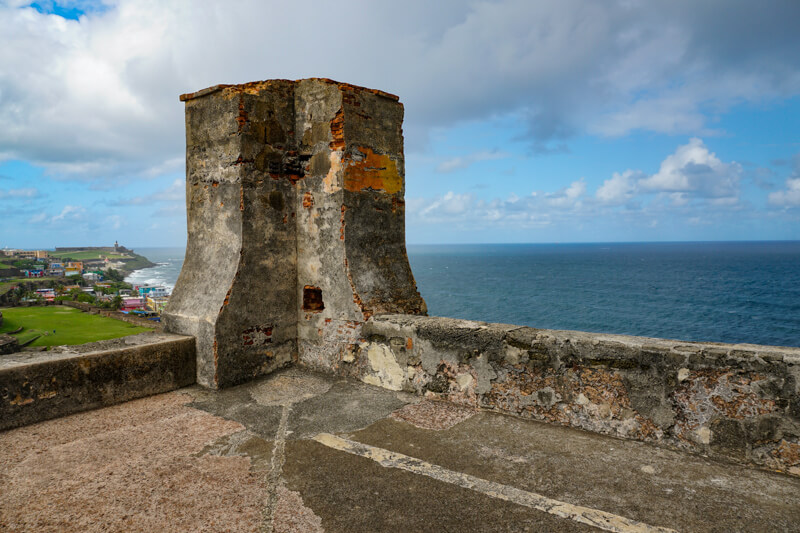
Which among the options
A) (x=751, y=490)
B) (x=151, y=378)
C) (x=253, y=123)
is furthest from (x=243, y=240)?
(x=751, y=490)

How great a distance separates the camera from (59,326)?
1050 inches

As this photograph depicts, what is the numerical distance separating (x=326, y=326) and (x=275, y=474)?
6.78 ft

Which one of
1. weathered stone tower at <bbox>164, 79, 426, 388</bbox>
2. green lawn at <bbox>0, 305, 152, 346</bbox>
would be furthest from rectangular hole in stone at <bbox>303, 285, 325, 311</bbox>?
green lawn at <bbox>0, 305, 152, 346</bbox>

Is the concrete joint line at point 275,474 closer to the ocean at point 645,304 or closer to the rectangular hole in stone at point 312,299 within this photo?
the rectangular hole in stone at point 312,299

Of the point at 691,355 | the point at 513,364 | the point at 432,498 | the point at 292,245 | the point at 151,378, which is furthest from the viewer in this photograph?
the point at 292,245

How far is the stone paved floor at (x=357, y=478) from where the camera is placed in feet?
7.28

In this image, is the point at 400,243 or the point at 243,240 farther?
the point at 400,243

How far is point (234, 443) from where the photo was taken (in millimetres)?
3062

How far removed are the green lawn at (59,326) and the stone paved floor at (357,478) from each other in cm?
2176

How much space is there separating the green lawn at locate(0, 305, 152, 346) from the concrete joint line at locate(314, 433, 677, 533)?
22546 mm

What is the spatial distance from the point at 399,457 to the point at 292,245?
262 centimetres

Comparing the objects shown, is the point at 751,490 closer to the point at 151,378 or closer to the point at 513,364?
the point at 513,364

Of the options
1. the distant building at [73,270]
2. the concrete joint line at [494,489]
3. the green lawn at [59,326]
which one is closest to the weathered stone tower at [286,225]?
the concrete joint line at [494,489]

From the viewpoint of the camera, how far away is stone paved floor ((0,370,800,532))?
7.28 ft
